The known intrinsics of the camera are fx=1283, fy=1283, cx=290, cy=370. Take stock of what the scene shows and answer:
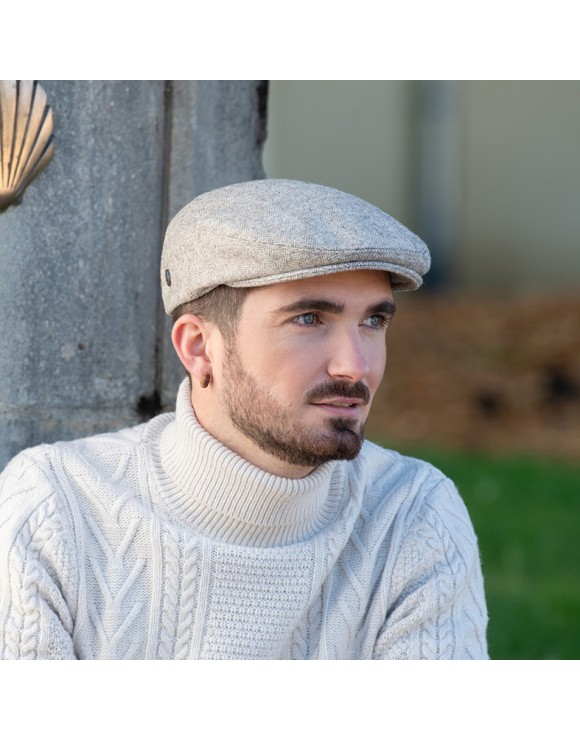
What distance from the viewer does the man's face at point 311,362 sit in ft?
8.68

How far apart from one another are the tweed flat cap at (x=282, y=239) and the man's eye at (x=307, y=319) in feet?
0.32

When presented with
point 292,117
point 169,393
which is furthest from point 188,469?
point 292,117

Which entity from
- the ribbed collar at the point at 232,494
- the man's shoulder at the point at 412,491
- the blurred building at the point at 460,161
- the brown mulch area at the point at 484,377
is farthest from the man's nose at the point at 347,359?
the blurred building at the point at 460,161

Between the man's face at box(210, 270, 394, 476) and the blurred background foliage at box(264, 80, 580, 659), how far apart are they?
18.7ft

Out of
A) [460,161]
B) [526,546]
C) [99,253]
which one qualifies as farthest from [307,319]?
[460,161]

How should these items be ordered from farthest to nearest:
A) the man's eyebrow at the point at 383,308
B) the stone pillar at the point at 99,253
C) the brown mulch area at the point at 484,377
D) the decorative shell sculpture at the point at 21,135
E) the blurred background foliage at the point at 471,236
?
1. the blurred background foliage at the point at 471,236
2. the brown mulch area at the point at 484,377
3. the stone pillar at the point at 99,253
4. the decorative shell sculpture at the point at 21,135
5. the man's eyebrow at the point at 383,308

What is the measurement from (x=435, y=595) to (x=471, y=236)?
979 cm

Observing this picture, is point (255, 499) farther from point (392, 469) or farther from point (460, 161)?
point (460, 161)

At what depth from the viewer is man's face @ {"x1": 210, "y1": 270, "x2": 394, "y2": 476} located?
2.65 metres

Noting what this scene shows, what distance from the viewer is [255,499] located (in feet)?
9.15

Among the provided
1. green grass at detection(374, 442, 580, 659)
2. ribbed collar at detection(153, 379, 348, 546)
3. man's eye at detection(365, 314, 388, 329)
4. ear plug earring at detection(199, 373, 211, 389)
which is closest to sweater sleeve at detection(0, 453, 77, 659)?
ribbed collar at detection(153, 379, 348, 546)

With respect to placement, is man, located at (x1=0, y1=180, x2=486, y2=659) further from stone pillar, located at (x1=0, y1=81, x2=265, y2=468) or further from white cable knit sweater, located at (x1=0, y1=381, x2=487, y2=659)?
stone pillar, located at (x1=0, y1=81, x2=265, y2=468)

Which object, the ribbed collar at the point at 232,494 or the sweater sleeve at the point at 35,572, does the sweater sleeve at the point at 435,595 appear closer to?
the ribbed collar at the point at 232,494

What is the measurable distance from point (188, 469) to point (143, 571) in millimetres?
Result: 244
